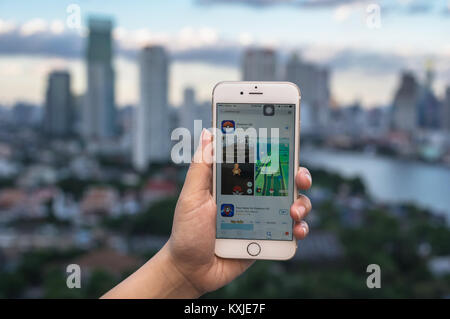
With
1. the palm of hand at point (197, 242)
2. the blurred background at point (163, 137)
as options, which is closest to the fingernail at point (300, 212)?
the palm of hand at point (197, 242)

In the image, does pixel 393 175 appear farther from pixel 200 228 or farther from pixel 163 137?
pixel 200 228

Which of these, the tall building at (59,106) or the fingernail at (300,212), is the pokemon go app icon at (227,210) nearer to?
the fingernail at (300,212)

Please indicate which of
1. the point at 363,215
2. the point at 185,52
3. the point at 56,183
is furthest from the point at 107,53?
the point at 363,215

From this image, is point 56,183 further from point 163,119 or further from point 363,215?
point 363,215

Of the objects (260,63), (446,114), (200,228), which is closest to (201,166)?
(200,228)
